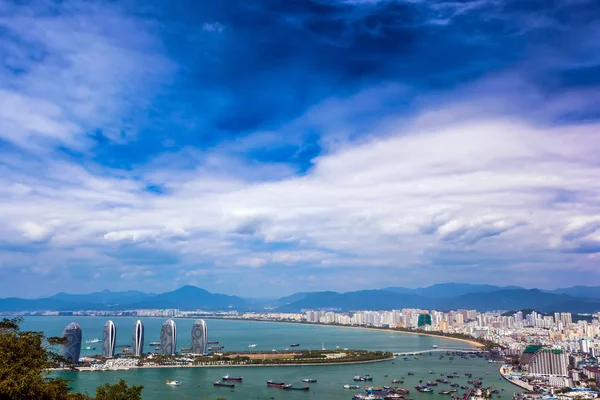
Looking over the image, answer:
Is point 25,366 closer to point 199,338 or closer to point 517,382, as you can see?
point 517,382

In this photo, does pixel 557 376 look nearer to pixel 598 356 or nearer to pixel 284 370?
pixel 598 356

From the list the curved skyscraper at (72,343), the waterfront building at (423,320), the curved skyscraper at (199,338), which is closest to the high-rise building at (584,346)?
the curved skyscraper at (199,338)

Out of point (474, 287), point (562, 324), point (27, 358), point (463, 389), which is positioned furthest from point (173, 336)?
point (474, 287)

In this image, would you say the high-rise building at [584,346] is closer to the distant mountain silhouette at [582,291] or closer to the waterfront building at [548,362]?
the waterfront building at [548,362]

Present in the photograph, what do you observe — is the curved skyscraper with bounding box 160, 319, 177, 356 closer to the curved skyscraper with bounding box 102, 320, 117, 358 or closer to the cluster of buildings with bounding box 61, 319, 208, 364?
the cluster of buildings with bounding box 61, 319, 208, 364

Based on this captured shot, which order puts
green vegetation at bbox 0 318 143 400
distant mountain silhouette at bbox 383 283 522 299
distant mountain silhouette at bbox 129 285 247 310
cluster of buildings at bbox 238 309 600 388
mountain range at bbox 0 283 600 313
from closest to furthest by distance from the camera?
green vegetation at bbox 0 318 143 400
cluster of buildings at bbox 238 309 600 388
mountain range at bbox 0 283 600 313
distant mountain silhouette at bbox 129 285 247 310
distant mountain silhouette at bbox 383 283 522 299

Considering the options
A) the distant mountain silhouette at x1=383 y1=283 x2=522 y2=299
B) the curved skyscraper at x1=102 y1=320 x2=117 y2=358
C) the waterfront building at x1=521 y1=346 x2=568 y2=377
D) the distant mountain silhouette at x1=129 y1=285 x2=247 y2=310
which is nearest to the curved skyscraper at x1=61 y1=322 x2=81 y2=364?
the curved skyscraper at x1=102 y1=320 x2=117 y2=358
